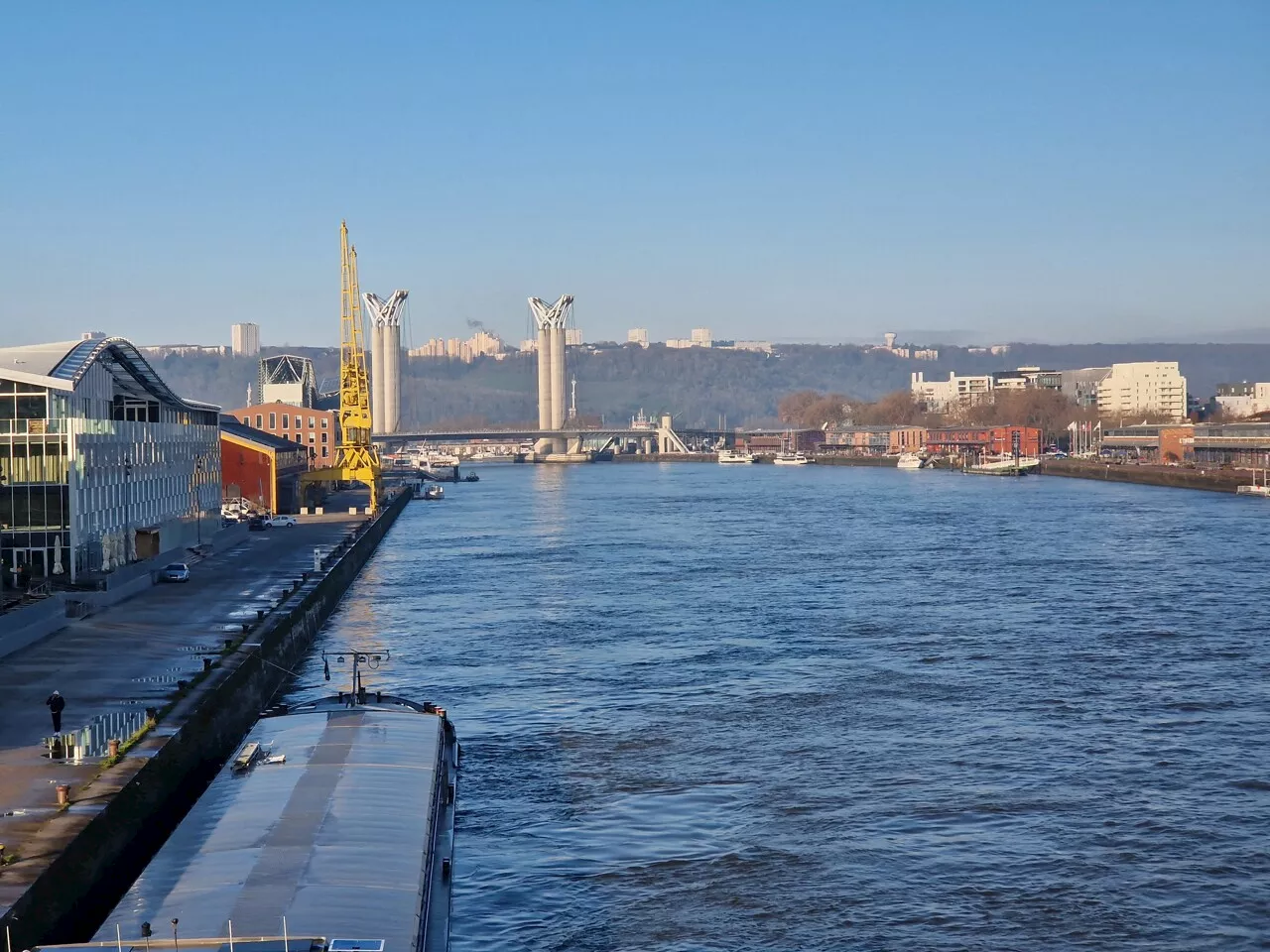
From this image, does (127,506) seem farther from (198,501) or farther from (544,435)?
(544,435)

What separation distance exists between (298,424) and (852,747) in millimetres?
69923

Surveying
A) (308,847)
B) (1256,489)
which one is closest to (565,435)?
(1256,489)

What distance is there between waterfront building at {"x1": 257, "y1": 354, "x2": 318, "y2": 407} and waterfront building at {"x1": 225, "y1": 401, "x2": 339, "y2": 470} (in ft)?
94.2

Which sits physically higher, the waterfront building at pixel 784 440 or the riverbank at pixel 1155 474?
the waterfront building at pixel 784 440

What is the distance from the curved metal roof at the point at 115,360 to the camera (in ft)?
92.3

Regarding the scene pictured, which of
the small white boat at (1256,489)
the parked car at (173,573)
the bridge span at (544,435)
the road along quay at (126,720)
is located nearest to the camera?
the road along quay at (126,720)

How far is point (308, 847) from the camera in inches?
402

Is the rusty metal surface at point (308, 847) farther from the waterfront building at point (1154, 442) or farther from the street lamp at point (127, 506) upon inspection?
the waterfront building at point (1154, 442)

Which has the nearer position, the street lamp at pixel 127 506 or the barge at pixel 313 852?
the barge at pixel 313 852

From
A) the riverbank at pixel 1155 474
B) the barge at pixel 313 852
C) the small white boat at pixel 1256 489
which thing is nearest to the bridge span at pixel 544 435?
the riverbank at pixel 1155 474

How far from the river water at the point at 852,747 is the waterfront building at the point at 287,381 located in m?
76.9

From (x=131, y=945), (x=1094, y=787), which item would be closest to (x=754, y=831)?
(x=1094, y=787)

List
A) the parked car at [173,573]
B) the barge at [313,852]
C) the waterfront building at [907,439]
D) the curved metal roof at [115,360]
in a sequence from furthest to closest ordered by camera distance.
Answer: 1. the waterfront building at [907,439]
2. the parked car at [173,573]
3. the curved metal roof at [115,360]
4. the barge at [313,852]

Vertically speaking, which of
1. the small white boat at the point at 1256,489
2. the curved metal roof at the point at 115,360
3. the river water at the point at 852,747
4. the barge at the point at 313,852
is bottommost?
the river water at the point at 852,747
